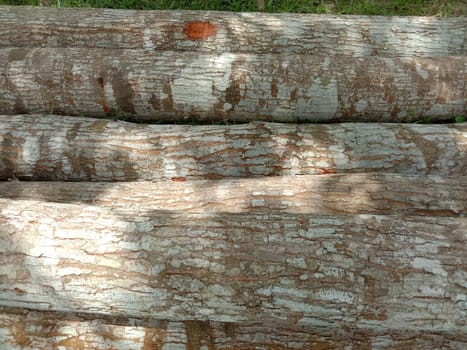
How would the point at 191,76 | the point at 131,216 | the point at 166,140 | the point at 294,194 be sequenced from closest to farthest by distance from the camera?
the point at 131,216, the point at 294,194, the point at 166,140, the point at 191,76

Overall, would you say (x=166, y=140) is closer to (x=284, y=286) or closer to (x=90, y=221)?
(x=90, y=221)

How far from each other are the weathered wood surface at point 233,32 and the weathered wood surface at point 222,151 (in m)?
0.96

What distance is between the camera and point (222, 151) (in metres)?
2.92

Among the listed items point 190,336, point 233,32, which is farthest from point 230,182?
point 233,32

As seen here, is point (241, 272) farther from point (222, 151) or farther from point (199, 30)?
point (199, 30)

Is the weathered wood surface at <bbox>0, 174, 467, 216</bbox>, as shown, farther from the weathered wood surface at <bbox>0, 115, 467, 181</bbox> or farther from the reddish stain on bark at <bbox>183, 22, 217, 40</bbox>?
the reddish stain on bark at <bbox>183, 22, 217, 40</bbox>

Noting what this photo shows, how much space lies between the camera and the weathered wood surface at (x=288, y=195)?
8.38ft

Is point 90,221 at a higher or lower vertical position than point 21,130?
lower

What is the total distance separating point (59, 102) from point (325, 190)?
89.0 inches

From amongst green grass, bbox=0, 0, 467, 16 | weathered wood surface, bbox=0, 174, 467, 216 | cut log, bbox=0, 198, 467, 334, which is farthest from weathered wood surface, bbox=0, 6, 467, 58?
cut log, bbox=0, 198, 467, 334

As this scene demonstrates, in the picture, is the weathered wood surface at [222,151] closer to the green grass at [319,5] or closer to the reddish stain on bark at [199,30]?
the reddish stain on bark at [199,30]

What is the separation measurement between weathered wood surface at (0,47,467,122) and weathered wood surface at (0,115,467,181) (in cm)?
29

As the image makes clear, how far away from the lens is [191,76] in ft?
10.4

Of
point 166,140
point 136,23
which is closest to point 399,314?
point 166,140
